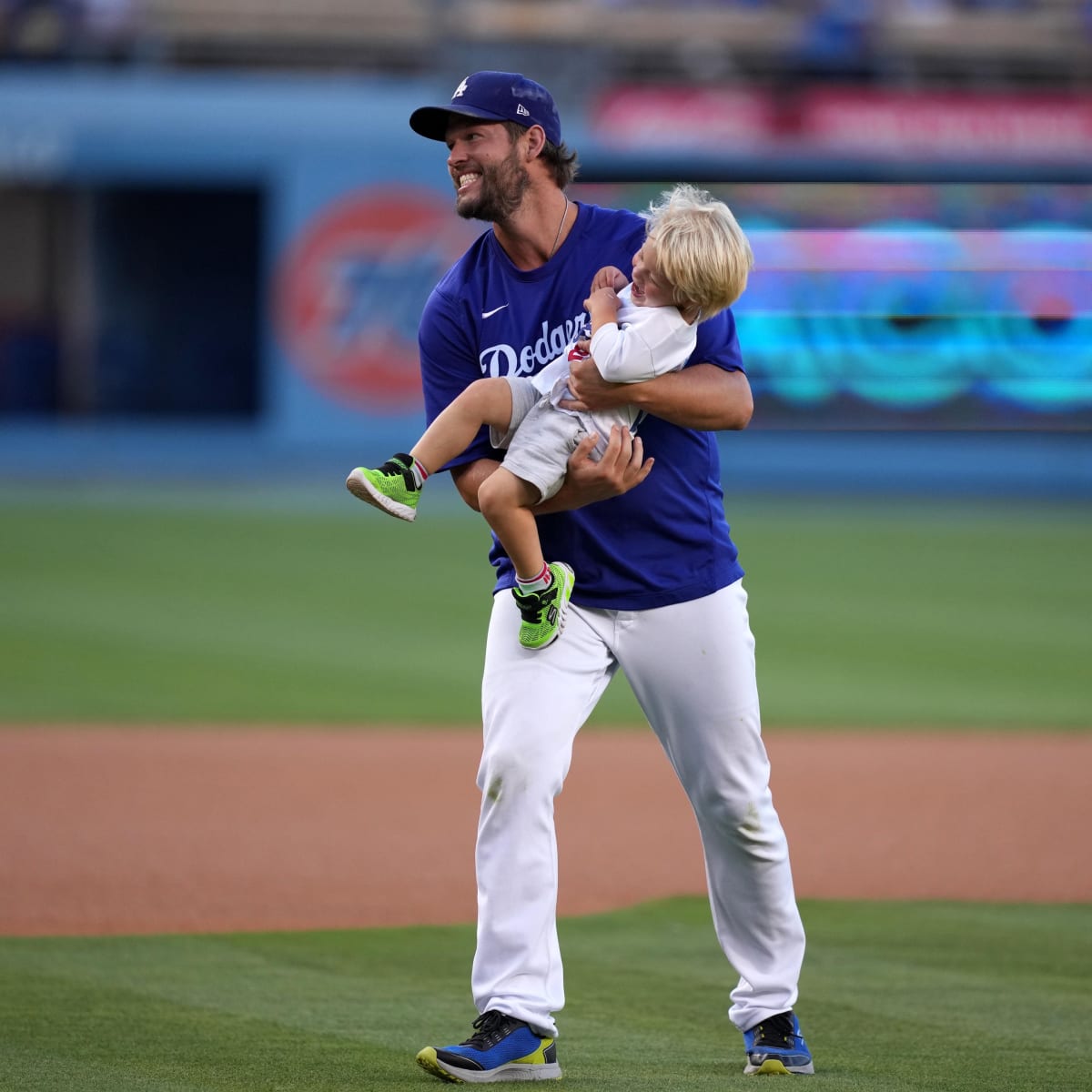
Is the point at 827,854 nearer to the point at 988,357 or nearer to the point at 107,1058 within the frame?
the point at 107,1058

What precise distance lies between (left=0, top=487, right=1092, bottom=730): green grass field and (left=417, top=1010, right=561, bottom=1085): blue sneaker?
6774 mm

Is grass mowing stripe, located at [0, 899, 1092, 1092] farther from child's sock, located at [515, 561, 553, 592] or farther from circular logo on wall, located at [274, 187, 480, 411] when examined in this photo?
circular logo on wall, located at [274, 187, 480, 411]

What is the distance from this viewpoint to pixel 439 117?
15.3 ft

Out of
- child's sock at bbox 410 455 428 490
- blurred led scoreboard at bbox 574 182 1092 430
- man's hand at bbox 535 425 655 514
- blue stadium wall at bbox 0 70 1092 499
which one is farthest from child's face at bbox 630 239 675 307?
blue stadium wall at bbox 0 70 1092 499

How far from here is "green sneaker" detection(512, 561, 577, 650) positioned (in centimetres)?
443

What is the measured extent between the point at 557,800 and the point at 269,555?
32.2 ft

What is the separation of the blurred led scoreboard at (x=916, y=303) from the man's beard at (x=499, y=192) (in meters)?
20.8

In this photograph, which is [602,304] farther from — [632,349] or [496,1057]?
[496,1057]

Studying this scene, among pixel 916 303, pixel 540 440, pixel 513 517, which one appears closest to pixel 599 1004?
pixel 513 517

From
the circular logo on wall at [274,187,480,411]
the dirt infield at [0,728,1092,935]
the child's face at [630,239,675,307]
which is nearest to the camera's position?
the child's face at [630,239,675,307]

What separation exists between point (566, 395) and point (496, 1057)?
5.09ft

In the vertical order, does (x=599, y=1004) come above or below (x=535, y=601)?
below

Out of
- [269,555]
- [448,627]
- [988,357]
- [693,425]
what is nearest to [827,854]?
[693,425]

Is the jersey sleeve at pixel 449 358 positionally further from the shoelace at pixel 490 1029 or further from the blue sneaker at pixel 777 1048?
the blue sneaker at pixel 777 1048
